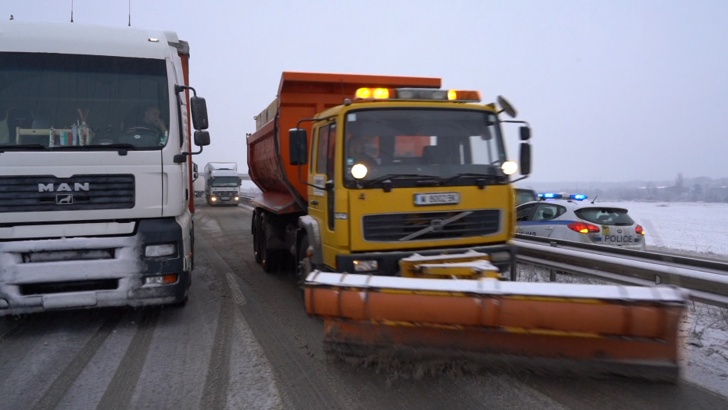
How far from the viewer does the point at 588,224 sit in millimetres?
9820

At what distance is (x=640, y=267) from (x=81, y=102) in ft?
21.0

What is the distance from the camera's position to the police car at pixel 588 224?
974cm

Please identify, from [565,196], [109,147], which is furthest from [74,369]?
[565,196]

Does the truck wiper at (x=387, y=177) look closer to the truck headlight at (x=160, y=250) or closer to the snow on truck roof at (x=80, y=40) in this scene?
the truck headlight at (x=160, y=250)

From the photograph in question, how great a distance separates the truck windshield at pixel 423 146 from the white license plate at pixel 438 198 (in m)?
0.13

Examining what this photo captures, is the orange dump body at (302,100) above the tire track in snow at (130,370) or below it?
above

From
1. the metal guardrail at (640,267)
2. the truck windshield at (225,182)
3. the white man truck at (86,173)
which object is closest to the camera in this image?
the metal guardrail at (640,267)

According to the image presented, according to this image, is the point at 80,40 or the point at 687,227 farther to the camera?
the point at 687,227

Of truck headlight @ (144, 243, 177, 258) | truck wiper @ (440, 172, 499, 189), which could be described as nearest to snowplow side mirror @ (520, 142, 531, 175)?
truck wiper @ (440, 172, 499, 189)

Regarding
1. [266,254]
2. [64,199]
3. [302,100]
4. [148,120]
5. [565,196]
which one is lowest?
[266,254]

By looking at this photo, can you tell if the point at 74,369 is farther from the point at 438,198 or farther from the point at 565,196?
the point at 565,196

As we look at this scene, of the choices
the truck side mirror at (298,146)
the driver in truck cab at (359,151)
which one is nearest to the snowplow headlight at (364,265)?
the driver in truck cab at (359,151)

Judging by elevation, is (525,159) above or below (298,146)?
below

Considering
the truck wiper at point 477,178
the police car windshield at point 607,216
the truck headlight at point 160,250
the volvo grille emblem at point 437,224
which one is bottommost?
the truck headlight at point 160,250
